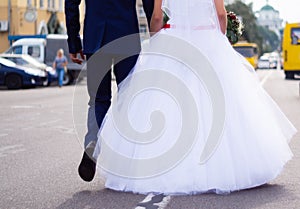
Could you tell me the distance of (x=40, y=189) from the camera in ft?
19.7

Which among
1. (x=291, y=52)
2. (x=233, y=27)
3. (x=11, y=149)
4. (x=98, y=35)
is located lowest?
(x=291, y=52)

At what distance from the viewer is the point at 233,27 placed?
22.7 feet

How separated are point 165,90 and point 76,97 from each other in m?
1.34

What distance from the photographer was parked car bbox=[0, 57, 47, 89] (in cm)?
3156

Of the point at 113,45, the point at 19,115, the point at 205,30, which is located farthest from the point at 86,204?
the point at 19,115

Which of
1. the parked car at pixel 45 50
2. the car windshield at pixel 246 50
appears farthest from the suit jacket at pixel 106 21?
the car windshield at pixel 246 50

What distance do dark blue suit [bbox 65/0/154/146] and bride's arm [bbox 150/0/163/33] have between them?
0.16m

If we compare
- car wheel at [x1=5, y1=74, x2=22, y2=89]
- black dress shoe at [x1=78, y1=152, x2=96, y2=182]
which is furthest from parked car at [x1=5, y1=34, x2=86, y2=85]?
black dress shoe at [x1=78, y1=152, x2=96, y2=182]

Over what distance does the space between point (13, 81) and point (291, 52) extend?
20.7m

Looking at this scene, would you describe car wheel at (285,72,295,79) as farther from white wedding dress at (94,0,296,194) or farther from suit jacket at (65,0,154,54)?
suit jacket at (65,0,154,54)

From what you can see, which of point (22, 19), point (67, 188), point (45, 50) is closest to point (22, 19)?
point (22, 19)

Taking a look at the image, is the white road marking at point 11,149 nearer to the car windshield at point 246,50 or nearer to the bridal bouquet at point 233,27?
the bridal bouquet at point 233,27

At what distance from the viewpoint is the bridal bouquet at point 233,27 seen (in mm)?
6883

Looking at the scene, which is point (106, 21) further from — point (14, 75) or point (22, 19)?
point (22, 19)
